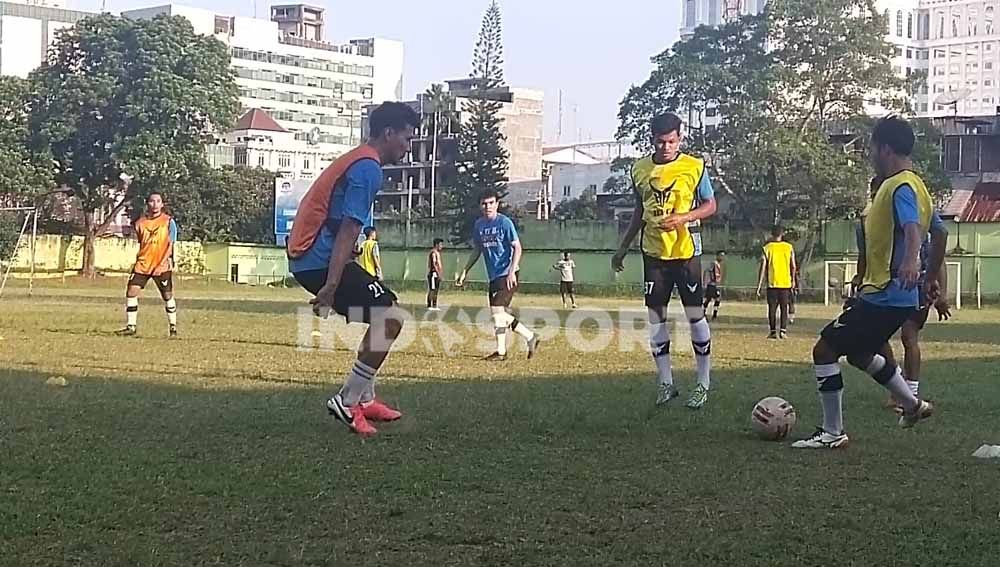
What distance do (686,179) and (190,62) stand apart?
174 feet

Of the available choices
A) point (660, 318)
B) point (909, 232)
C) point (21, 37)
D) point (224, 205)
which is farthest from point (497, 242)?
point (21, 37)

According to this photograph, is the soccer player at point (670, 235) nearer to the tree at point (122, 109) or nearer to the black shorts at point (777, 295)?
the black shorts at point (777, 295)

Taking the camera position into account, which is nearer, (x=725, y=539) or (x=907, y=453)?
(x=725, y=539)

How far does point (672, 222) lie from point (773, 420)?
2108 mm

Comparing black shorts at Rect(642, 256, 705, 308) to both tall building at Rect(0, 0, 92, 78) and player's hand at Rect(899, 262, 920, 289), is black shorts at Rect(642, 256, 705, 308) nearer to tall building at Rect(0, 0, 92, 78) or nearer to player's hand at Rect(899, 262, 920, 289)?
player's hand at Rect(899, 262, 920, 289)

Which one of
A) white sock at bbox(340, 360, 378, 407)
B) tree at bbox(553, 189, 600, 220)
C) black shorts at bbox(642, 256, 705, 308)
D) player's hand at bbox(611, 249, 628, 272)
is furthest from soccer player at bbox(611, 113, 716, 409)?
tree at bbox(553, 189, 600, 220)

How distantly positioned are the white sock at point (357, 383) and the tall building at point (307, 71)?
13838 centimetres

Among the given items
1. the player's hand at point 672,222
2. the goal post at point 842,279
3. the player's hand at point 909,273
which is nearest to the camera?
the player's hand at point 909,273

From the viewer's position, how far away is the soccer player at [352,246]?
25.5 feet

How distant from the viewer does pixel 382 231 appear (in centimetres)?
7556

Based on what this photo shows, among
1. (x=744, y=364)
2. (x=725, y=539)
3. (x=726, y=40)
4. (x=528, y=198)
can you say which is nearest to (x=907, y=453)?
(x=725, y=539)

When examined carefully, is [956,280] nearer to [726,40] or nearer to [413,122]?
[726,40]

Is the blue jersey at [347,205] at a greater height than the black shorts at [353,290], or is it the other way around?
the blue jersey at [347,205]

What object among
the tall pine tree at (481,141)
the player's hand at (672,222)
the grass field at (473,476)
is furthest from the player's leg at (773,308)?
the tall pine tree at (481,141)
